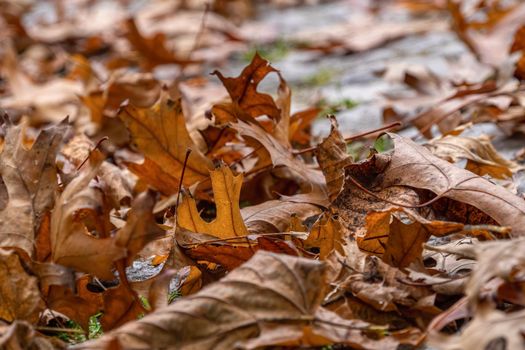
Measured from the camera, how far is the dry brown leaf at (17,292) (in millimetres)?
1082

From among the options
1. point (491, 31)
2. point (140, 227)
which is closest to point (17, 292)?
point (140, 227)

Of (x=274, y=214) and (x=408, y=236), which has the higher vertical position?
(x=408, y=236)

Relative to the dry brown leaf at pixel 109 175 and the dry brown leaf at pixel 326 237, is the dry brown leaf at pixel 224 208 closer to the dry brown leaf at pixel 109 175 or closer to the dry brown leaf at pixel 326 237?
the dry brown leaf at pixel 326 237

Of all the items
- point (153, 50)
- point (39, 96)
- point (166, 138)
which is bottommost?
point (39, 96)

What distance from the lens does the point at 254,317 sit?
0.96m

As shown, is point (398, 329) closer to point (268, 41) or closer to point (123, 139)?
point (123, 139)

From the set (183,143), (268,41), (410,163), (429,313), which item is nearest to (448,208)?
(410,163)

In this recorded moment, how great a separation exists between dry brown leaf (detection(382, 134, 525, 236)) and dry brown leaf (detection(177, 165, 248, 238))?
0.28 m

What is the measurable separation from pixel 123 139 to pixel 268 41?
186 centimetres

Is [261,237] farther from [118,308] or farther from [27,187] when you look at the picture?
[27,187]

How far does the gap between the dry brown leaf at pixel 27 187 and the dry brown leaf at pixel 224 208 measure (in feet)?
0.75

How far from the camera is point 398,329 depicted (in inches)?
40.8

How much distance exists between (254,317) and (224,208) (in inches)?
13.7

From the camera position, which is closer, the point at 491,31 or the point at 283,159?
the point at 283,159
